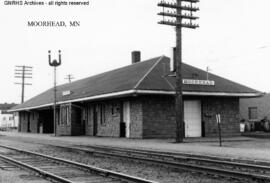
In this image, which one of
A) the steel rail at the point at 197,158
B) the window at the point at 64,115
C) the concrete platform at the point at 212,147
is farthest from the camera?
the window at the point at 64,115

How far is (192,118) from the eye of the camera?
28.1 m

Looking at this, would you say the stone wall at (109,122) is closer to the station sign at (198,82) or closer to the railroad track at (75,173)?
the station sign at (198,82)

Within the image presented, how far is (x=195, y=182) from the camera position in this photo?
362 inches

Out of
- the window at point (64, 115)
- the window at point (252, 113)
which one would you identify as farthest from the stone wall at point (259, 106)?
the window at point (64, 115)

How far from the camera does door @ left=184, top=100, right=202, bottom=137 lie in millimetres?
27891

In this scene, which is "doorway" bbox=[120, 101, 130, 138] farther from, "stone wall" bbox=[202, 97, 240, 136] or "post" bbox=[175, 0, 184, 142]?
"post" bbox=[175, 0, 184, 142]

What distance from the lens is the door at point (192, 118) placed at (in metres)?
27.9

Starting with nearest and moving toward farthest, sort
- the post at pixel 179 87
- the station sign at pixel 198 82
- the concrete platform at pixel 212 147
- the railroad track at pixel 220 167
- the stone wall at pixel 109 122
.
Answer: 1. the railroad track at pixel 220 167
2. the concrete platform at pixel 212 147
3. the post at pixel 179 87
4. the station sign at pixel 198 82
5. the stone wall at pixel 109 122

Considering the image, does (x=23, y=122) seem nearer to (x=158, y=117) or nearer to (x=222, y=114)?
(x=158, y=117)

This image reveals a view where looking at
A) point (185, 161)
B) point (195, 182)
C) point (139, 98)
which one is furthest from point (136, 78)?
point (195, 182)

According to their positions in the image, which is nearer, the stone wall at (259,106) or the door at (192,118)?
the door at (192,118)

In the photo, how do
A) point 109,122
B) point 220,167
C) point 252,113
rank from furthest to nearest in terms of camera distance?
1. point 252,113
2. point 109,122
3. point 220,167

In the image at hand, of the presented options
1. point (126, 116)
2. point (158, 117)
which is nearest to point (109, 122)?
point (126, 116)

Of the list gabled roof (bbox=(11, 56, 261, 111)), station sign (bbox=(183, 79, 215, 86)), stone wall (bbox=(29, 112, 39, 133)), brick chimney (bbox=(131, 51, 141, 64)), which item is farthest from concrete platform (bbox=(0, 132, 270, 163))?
stone wall (bbox=(29, 112, 39, 133))
